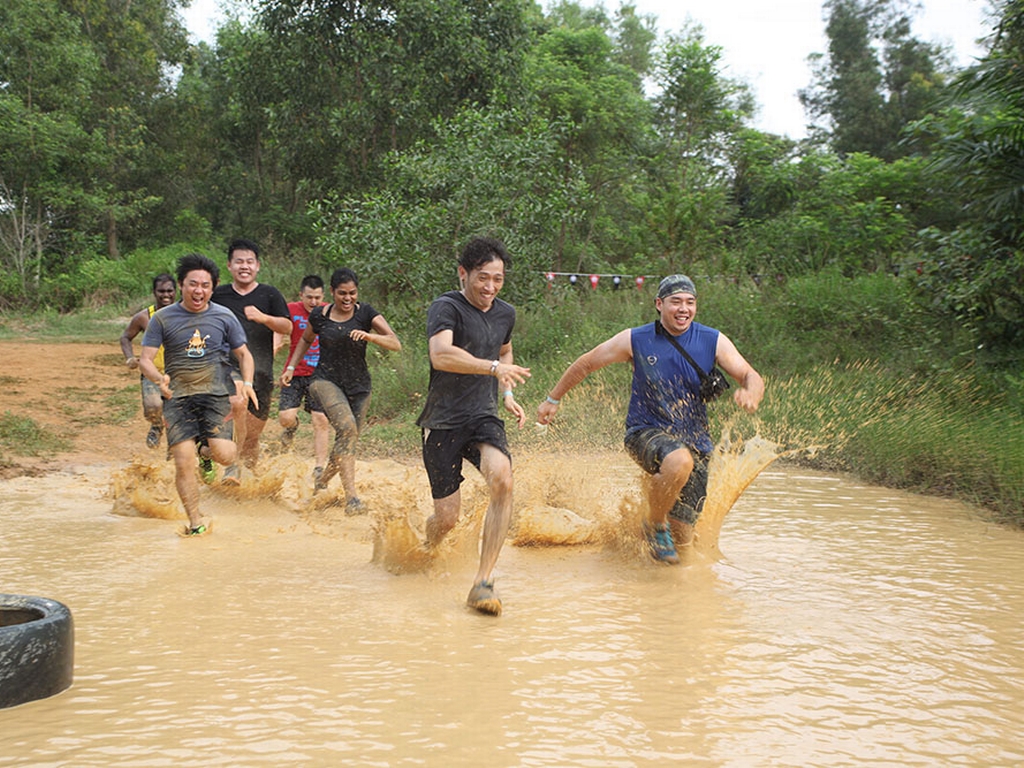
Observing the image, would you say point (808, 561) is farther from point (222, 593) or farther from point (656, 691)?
point (222, 593)

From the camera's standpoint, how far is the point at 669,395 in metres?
6.10

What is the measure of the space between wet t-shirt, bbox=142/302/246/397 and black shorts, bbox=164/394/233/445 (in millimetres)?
53

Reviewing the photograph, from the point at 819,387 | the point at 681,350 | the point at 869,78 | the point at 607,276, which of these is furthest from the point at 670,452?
the point at 869,78

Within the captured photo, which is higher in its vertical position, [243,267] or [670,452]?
[243,267]

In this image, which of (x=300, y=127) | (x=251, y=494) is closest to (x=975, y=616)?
(x=251, y=494)

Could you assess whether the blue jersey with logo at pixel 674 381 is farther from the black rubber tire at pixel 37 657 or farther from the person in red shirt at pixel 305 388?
the black rubber tire at pixel 37 657

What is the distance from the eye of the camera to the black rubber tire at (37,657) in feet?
12.7

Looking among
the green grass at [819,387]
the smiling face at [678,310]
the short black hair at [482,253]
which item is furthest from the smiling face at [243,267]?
the smiling face at [678,310]

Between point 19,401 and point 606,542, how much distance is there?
33.4 feet

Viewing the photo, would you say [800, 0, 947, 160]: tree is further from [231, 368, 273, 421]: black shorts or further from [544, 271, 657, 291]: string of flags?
[231, 368, 273, 421]: black shorts

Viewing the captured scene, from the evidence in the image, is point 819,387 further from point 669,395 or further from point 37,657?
point 37,657

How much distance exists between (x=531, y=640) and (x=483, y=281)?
77.2 inches

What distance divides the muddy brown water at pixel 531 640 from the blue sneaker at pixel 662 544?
0.11m

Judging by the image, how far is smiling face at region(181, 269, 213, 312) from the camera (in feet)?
23.4
